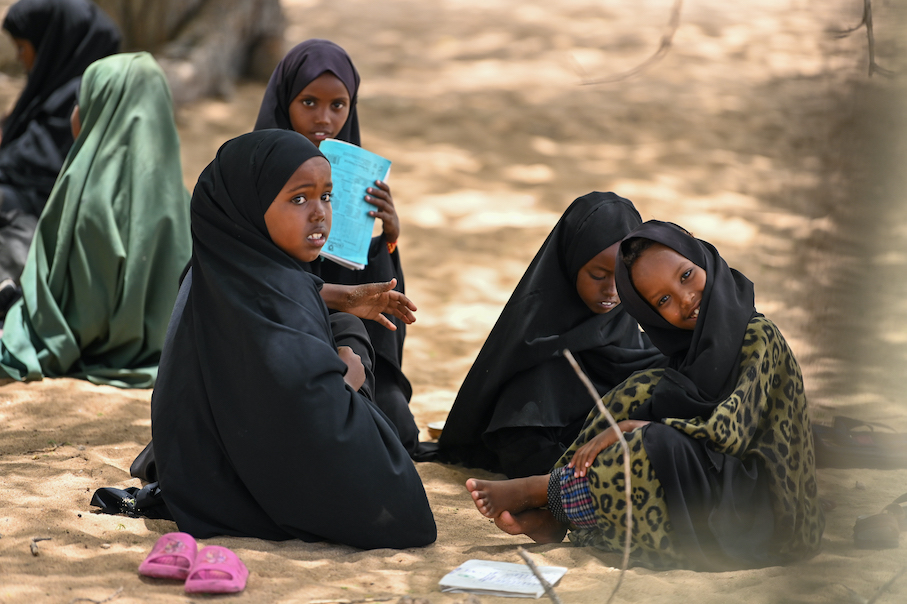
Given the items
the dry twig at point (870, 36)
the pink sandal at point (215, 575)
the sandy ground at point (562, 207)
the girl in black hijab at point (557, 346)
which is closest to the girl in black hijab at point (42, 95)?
the sandy ground at point (562, 207)

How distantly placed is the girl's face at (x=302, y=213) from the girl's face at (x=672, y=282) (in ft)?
3.41

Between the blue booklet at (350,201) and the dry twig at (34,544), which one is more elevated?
the blue booklet at (350,201)

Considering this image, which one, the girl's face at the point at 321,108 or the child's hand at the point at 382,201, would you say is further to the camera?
the girl's face at the point at 321,108

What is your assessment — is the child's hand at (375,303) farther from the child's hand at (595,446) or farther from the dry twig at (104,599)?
the dry twig at (104,599)

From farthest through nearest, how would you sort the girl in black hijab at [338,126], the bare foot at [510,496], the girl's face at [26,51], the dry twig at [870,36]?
the girl's face at [26,51], the girl in black hijab at [338,126], the bare foot at [510,496], the dry twig at [870,36]

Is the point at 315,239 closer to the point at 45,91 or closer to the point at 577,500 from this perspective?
the point at 577,500

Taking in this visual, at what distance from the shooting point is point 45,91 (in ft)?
18.6

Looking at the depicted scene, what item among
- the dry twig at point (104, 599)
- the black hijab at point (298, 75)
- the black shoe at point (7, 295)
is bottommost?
the dry twig at point (104, 599)

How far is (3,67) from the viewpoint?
1012 cm

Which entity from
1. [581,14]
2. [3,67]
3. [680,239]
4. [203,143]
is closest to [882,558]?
[680,239]

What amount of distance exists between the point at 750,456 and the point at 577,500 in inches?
21.2

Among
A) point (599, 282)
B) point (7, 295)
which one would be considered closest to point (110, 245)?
point (7, 295)

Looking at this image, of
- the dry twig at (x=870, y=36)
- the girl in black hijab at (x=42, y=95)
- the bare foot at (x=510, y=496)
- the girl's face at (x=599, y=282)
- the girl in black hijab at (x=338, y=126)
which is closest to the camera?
the dry twig at (x=870, y=36)

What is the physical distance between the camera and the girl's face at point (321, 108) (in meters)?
4.27
